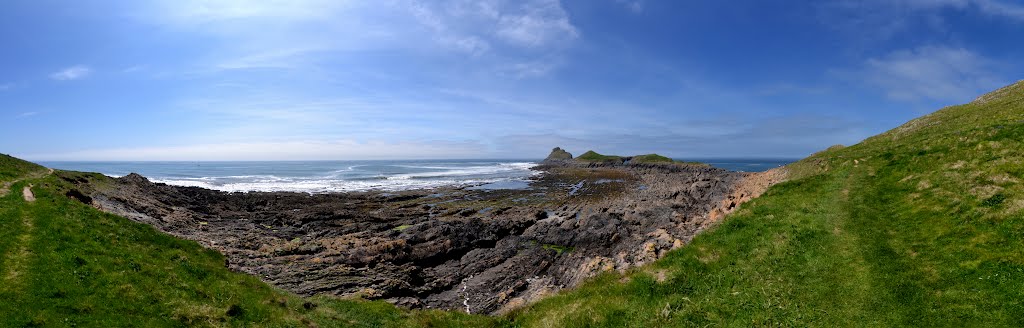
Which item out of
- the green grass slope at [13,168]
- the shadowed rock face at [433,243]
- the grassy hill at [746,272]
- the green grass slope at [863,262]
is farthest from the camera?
the green grass slope at [13,168]

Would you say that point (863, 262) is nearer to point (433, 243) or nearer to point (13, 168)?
point (433, 243)

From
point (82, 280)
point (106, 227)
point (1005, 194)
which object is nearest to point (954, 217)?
point (1005, 194)

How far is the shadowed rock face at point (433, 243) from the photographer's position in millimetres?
21641

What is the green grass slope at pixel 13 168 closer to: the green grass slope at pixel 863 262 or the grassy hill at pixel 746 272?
the grassy hill at pixel 746 272

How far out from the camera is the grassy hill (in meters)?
10.5

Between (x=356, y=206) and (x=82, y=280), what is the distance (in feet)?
144

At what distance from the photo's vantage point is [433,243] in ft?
95.8

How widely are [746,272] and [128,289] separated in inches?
862

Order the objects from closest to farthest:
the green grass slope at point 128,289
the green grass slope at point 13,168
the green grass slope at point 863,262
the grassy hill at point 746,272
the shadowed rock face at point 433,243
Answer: the green grass slope at point 863,262 < the grassy hill at point 746,272 < the green grass slope at point 128,289 < the shadowed rock face at point 433,243 < the green grass slope at point 13,168

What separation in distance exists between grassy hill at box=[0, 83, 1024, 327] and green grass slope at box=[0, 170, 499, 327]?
7cm

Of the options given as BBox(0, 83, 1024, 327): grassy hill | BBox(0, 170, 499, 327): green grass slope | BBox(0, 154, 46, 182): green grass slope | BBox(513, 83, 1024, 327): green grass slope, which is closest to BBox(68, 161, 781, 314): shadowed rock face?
BBox(513, 83, 1024, 327): green grass slope

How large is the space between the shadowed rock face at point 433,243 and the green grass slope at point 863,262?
13.3 ft

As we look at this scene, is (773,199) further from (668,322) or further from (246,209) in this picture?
(246,209)

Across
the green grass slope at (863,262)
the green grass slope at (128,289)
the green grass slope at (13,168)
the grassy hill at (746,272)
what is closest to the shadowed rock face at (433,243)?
the green grass slope at (863,262)
